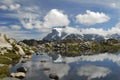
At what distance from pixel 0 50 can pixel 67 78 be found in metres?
91.0

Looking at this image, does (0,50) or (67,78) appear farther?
(0,50)

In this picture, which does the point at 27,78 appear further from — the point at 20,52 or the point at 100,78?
the point at 20,52

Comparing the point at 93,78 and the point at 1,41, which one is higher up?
the point at 1,41

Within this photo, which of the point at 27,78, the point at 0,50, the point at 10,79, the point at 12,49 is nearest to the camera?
the point at 10,79

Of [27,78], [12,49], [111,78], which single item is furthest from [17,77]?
[12,49]

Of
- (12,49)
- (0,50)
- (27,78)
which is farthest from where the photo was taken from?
(12,49)

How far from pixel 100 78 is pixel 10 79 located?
2811 centimetres

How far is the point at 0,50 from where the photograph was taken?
6201 inches

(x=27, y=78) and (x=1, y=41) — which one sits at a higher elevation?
(x=1, y=41)

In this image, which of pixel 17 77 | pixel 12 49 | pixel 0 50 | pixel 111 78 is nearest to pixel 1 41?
pixel 12 49

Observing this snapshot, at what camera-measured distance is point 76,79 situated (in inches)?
2940

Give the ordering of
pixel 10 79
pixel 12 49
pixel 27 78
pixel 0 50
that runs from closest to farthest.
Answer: pixel 10 79 → pixel 27 78 → pixel 0 50 → pixel 12 49

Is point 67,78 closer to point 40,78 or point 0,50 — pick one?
point 40,78

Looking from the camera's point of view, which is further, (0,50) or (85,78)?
(0,50)
